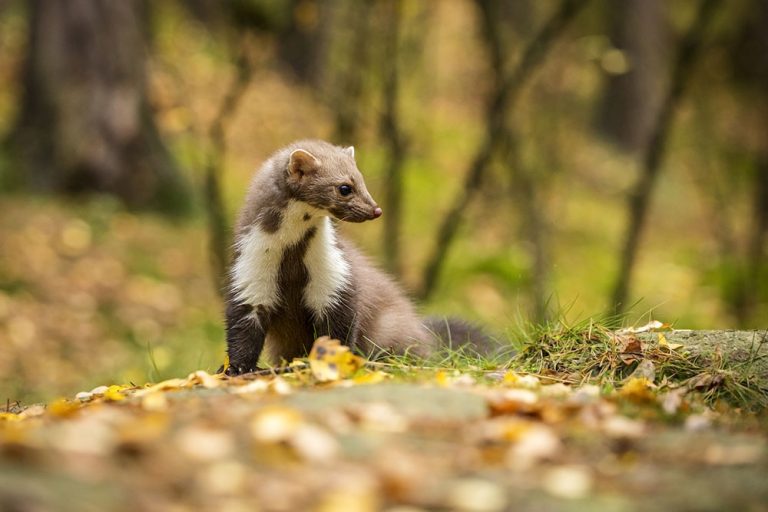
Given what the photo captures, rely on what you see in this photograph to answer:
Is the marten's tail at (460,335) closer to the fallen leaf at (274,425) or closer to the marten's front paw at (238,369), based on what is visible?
the marten's front paw at (238,369)

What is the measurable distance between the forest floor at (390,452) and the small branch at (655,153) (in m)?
5.96

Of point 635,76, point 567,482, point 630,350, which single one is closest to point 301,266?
point 630,350

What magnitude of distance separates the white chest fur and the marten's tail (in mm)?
834

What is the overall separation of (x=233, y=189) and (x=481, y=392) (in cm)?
1158

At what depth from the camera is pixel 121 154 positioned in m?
12.5

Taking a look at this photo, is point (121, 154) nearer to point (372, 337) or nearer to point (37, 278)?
point (37, 278)

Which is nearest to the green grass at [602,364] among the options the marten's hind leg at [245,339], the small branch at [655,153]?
the marten's hind leg at [245,339]

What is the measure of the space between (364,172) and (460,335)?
23.6ft

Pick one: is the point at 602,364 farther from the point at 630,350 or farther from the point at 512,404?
the point at 512,404

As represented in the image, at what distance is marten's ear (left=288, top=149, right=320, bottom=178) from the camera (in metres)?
5.20

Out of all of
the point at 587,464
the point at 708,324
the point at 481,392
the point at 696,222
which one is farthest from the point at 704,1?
the point at 696,222

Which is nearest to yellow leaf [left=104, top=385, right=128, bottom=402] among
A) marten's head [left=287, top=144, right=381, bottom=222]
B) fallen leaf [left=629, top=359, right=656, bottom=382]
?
marten's head [left=287, top=144, right=381, bottom=222]

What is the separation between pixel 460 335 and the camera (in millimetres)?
5980

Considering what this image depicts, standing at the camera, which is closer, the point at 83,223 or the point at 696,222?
the point at 83,223
